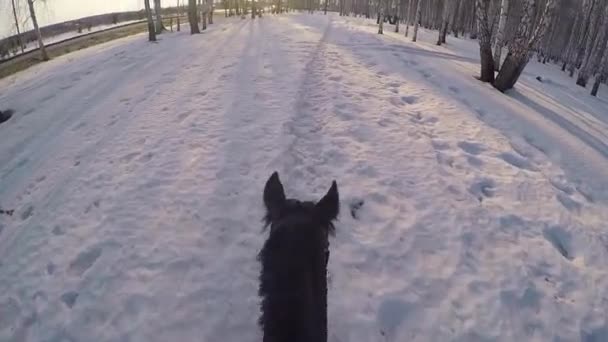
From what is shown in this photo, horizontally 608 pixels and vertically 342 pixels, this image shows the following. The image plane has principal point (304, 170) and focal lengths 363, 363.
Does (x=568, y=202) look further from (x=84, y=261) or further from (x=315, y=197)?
(x=84, y=261)

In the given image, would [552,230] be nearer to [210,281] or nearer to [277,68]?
[210,281]

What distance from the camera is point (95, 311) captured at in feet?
13.0

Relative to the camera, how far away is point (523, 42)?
10.9 meters

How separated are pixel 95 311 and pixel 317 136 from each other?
194 inches

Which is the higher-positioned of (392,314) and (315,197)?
(315,197)

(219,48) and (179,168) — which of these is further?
(219,48)

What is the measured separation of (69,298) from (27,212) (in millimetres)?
2618

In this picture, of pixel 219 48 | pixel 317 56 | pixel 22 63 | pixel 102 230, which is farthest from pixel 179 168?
pixel 22 63

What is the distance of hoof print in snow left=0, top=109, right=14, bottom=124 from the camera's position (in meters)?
10.3

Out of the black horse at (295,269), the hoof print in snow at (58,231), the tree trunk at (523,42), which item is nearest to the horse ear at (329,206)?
the black horse at (295,269)

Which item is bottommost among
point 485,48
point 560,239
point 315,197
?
point 560,239

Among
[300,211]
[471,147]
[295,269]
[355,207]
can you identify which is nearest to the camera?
[295,269]

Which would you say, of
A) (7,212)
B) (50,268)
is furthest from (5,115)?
(50,268)

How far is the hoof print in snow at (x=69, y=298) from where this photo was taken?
4.08 meters
